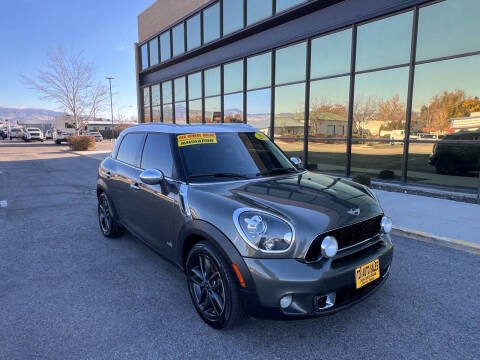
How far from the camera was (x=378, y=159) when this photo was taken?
923cm

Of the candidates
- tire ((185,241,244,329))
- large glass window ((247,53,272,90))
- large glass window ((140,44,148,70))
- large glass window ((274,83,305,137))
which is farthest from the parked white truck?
tire ((185,241,244,329))

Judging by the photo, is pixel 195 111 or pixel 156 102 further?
pixel 156 102

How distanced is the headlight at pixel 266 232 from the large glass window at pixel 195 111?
1455cm

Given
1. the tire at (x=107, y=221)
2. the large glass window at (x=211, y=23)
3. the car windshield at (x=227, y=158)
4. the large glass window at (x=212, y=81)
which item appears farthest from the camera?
the large glass window at (x=212, y=81)

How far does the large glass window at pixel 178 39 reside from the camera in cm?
1658

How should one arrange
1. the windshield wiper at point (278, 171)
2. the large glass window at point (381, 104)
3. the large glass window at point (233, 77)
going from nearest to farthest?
the windshield wiper at point (278, 171), the large glass window at point (381, 104), the large glass window at point (233, 77)

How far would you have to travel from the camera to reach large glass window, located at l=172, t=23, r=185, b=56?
16.6 meters

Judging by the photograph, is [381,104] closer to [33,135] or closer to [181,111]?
[181,111]

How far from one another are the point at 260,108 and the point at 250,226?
11.0 metres

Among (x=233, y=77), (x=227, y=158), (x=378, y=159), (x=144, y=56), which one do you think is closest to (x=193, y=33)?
(x=233, y=77)

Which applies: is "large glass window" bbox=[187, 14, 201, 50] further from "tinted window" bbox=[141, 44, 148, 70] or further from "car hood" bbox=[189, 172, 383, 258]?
"car hood" bbox=[189, 172, 383, 258]

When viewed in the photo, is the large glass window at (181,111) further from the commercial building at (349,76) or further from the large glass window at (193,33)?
the large glass window at (193,33)

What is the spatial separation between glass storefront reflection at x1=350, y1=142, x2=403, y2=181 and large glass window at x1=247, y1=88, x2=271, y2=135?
397 centimetres

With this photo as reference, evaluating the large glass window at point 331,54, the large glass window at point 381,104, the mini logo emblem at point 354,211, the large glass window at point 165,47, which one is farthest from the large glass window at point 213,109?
the mini logo emblem at point 354,211
